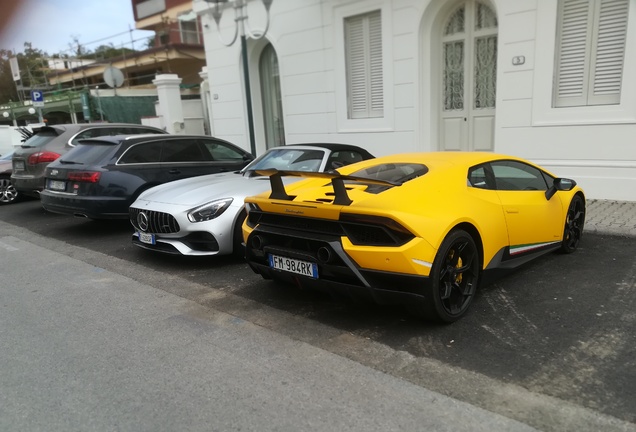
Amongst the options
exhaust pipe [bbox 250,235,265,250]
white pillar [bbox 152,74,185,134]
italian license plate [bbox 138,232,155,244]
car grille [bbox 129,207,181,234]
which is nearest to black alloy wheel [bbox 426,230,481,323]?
exhaust pipe [bbox 250,235,265,250]

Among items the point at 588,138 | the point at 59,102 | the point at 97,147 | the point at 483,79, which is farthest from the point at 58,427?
the point at 59,102

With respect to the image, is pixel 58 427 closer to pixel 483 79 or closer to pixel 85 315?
pixel 85 315

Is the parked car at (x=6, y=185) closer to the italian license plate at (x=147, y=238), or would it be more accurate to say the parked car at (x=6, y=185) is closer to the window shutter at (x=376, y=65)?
the italian license plate at (x=147, y=238)

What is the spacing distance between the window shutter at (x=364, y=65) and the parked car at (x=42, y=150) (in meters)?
5.41

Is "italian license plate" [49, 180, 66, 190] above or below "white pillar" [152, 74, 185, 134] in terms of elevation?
below

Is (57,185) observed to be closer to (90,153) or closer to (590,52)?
(90,153)

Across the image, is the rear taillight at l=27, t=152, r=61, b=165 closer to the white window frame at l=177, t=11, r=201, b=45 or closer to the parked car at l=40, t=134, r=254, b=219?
the parked car at l=40, t=134, r=254, b=219

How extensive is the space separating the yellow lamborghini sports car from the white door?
530cm

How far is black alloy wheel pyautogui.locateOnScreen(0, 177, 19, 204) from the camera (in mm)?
10469

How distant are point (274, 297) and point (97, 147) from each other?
4440 mm

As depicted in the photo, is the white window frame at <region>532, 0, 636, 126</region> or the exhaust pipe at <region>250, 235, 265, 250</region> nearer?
the exhaust pipe at <region>250, 235, 265, 250</region>

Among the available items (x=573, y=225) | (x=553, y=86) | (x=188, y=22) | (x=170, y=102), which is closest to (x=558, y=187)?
(x=573, y=225)

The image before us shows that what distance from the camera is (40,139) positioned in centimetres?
926

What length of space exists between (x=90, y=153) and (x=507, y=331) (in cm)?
635
